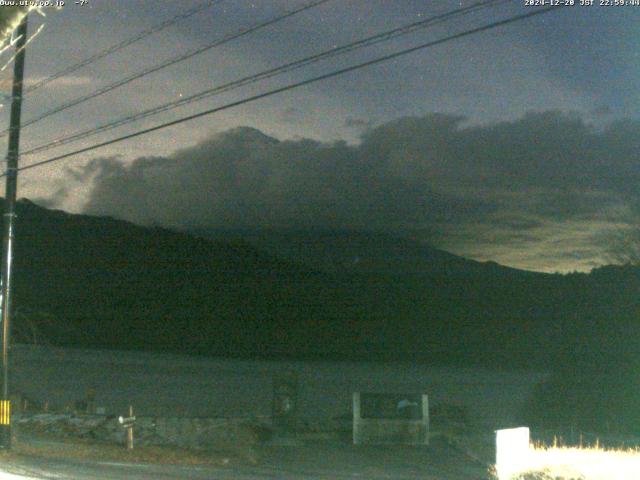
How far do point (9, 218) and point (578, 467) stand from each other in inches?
463

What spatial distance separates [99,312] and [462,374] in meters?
29.2

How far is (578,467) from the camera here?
13.7 meters

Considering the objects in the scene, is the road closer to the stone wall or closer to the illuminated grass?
the illuminated grass

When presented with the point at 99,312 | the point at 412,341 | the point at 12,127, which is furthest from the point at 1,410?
the point at 412,341

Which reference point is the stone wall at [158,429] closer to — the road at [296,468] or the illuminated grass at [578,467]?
the road at [296,468]

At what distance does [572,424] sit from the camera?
33125 mm

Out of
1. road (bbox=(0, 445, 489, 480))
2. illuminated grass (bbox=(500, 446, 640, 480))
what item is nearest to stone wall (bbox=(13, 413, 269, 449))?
road (bbox=(0, 445, 489, 480))

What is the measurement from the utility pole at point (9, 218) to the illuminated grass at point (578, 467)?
9.90 metres

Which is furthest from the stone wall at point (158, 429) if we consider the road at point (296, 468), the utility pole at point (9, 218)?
the utility pole at point (9, 218)

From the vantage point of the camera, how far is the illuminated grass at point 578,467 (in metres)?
13.1

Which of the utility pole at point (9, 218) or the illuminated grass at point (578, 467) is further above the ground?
the utility pole at point (9, 218)

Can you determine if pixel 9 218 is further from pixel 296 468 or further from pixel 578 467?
pixel 578 467

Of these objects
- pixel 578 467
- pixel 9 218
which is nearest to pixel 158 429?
pixel 9 218

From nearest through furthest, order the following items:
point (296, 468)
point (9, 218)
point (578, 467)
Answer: point (578, 467) → point (9, 218) → point (296, 468)
